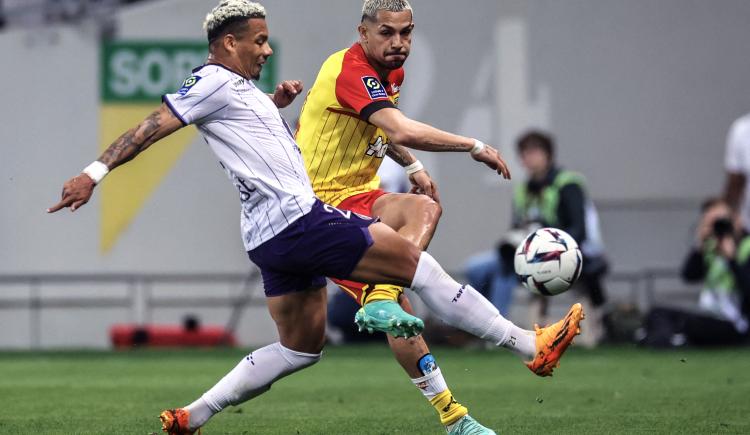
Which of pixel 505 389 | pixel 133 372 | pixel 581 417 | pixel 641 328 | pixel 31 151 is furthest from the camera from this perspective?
pixel 31 151

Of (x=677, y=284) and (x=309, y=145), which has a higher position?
(x=309, y=145)

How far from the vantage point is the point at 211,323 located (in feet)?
52.2

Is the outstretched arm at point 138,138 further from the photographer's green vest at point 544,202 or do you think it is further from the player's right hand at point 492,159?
the photographer's green vest at point 544,202

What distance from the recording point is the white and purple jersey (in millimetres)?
5926

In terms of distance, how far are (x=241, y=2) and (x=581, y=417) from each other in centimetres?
310

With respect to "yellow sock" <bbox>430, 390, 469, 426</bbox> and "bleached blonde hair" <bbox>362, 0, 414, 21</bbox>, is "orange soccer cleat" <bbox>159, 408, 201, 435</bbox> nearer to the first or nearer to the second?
"yellow sock" <bbox>430, 390, 469, 426</bbox>

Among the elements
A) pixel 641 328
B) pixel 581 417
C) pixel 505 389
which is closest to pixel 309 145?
pixel 581 417

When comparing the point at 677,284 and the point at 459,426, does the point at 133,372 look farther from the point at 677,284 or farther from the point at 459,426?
the point at 677,284

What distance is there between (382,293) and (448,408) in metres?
0.65

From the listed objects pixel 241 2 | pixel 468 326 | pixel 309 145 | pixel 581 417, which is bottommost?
pixel 581 417

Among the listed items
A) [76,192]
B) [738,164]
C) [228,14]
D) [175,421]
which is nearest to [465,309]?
[175,421]

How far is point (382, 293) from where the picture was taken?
20.7 ft

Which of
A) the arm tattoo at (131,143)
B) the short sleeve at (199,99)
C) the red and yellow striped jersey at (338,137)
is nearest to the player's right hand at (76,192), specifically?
the arm tattoo at (131,143)

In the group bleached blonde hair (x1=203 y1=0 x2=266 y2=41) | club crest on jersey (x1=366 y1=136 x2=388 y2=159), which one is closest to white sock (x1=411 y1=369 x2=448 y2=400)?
club crest on jersey (x1=366 y1=136 x2=388 y2=159)
